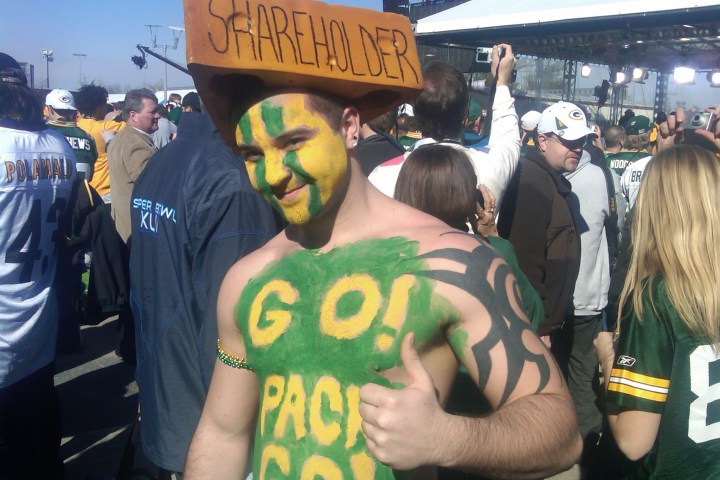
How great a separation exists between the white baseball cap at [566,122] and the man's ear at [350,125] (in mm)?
2906

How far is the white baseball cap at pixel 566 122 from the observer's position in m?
4.26

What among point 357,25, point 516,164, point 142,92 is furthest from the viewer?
point 142,92

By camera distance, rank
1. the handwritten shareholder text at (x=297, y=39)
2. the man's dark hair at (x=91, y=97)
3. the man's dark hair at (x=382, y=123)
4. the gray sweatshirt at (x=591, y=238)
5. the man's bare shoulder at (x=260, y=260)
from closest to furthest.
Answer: the handwritten shareholder text at (x=297, y=39) → the man's bare shoulder at (x=260, y=260) → the man's dark hair at (x=382, y=123) → the gray sweatshirt at (x=591, y=238) → the man's dark hair at (x=91, y=97)

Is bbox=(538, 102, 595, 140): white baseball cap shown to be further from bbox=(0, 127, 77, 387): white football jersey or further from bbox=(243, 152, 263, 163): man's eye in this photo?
bbox=(243, 152, 263, 163): man's eye

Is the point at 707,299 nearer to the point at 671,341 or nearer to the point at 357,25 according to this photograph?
the point at 671,341

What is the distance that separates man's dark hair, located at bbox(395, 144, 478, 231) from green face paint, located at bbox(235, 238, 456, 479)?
94 cm

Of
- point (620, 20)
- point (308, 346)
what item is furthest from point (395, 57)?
point (620, 20)

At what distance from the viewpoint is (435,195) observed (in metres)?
2.52

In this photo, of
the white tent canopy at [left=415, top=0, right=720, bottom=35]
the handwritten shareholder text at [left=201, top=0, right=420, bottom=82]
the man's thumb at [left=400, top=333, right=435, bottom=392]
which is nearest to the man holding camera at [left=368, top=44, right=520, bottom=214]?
the handwritten shareholder text at [left=201, top=0, right=420, bottom=82]

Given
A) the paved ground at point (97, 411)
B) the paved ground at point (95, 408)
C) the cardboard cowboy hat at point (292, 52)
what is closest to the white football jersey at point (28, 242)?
the paved ground at point (97, 411)

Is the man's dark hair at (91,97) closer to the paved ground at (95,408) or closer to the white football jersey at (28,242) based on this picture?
the paved ground at (95,408)

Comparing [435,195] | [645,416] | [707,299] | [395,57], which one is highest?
[395,57]

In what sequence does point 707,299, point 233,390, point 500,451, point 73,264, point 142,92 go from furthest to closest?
point 142,92 < point 73,264 < point 707,299 < point 233,390 < point 500,451

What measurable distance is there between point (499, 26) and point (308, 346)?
1296 cm
